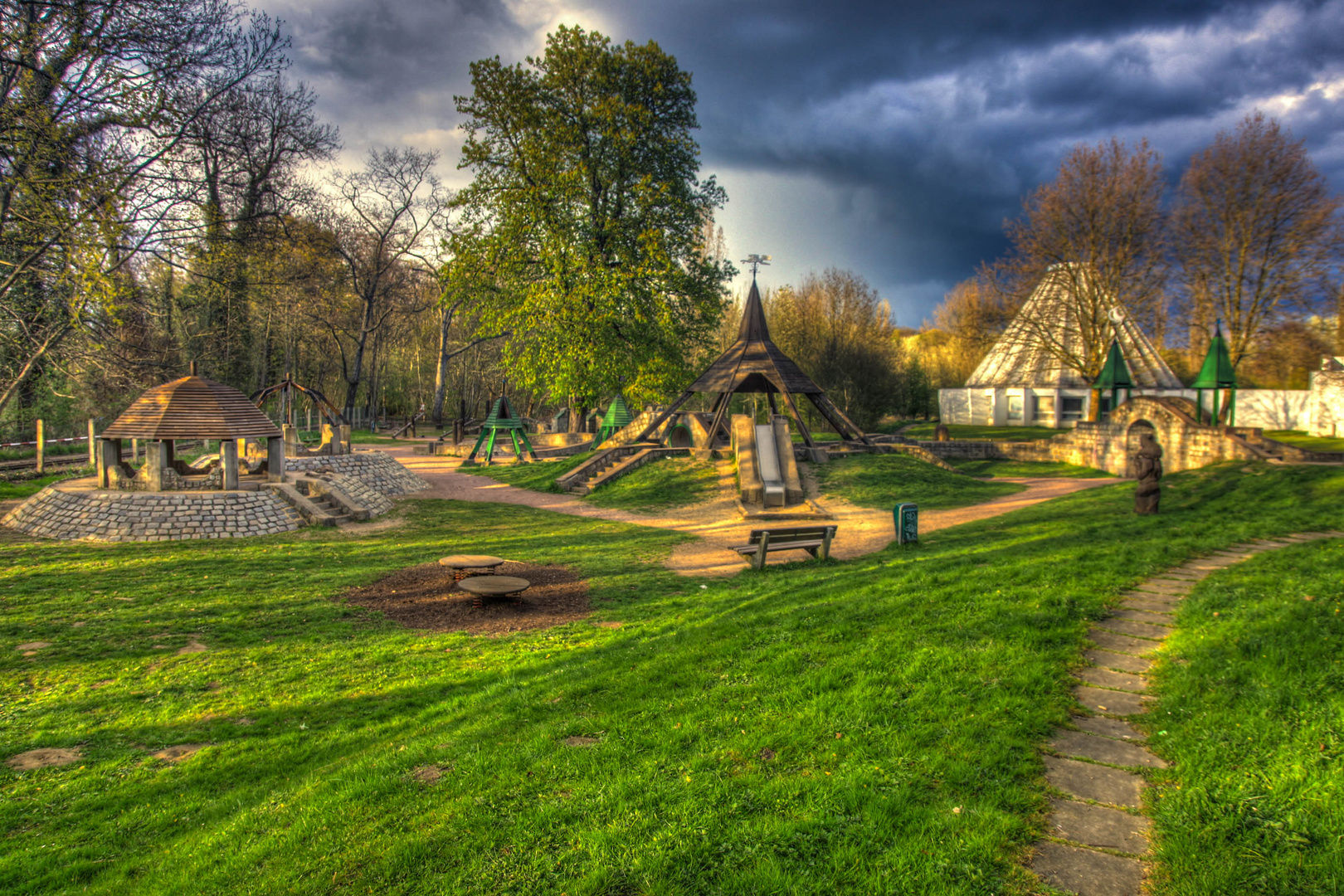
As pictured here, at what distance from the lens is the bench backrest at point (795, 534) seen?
11.1 metres

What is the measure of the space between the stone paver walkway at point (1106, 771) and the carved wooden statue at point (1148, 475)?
669 cm

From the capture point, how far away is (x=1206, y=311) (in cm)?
2825

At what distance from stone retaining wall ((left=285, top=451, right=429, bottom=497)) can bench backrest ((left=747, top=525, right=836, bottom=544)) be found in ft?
41.8

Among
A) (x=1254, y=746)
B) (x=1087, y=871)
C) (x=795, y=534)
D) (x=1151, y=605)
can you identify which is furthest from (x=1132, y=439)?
(x=1087, y=871)

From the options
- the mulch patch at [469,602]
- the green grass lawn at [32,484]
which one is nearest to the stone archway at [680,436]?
the mulch patch at [469,602]

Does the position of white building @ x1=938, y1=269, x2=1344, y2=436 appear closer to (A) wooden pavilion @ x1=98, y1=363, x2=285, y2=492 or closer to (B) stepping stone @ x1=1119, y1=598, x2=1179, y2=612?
(B) stepping stone @ x1=1119, y1=598, x2=1179, y2=612

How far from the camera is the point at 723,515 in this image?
1688cm

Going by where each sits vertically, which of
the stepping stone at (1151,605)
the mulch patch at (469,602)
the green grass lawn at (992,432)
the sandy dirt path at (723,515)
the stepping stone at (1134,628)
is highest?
the green grass lawn at (992,432)

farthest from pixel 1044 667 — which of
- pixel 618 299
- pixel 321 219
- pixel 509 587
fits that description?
pixel 321 219

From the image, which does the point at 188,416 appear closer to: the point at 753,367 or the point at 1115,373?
the point at 753,367

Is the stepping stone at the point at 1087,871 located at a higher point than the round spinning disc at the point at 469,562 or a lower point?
lower

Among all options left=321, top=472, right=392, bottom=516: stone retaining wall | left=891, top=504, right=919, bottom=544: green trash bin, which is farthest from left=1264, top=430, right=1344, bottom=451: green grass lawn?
left=321, top=472, right=392, bottom=516: stone retaining wall

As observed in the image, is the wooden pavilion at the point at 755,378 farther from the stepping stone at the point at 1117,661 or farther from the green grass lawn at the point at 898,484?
the stepping stone at the point at 1117,661

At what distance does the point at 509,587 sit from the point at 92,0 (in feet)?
42.5
